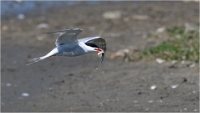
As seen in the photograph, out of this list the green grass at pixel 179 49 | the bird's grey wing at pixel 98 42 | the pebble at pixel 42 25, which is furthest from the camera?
the pebble at pixel 42 25

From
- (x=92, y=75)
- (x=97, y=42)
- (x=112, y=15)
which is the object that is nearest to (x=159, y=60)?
(x=92, y=75)

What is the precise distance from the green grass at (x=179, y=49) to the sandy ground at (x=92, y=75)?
244 millimetres

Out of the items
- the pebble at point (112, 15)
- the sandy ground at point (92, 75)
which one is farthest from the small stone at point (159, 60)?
the pebble at point (112, 15)

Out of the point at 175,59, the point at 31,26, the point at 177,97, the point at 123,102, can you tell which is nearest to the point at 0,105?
the point at 123,102

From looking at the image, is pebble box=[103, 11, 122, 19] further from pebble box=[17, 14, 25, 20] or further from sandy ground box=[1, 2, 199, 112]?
pebble box=[17, 14, 25, 20]

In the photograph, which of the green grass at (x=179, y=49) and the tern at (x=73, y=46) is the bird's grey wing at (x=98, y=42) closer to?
the tern at (x=73, y=46)

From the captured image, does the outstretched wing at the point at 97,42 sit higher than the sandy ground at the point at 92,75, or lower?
higher

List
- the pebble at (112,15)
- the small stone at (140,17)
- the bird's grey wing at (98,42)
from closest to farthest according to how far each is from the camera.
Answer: the bird's grey wing at (98,42), the small stone at (140,17), the pebble at (112,15)

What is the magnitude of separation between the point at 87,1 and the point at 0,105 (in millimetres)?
7984

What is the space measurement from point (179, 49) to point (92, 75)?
4.71 feet

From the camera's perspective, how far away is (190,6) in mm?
14539

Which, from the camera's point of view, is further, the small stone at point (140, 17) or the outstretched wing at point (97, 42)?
the small stone at point (140, 17)

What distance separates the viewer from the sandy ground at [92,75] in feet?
24.6

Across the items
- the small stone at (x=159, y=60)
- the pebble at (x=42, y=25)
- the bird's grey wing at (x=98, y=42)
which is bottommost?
the pebble at (x=42, y=25)
